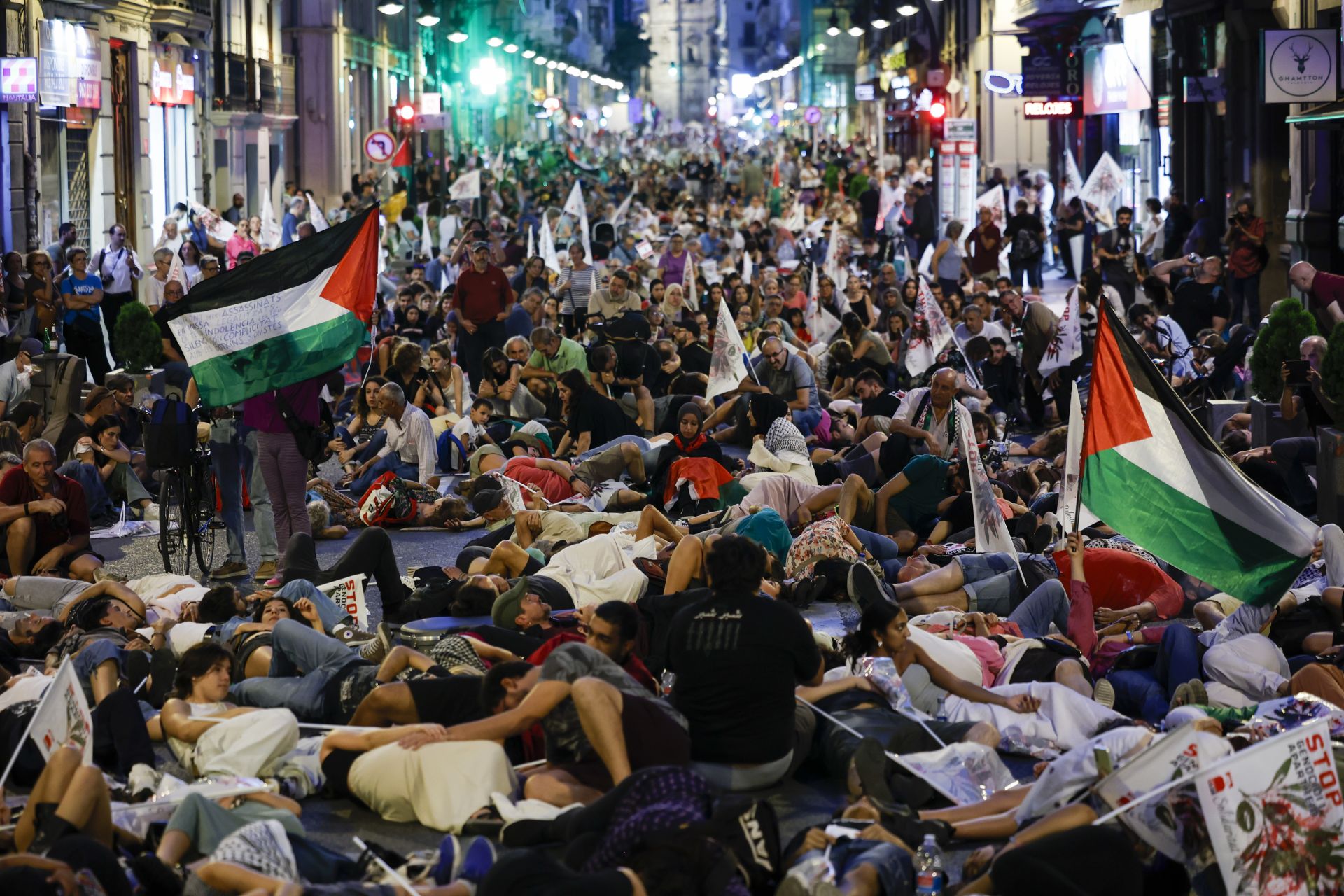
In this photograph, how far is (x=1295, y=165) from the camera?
2344 centimetres

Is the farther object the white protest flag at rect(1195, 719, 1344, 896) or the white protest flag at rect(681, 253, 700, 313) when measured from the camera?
the white protest flag at rect(681, 253, 700, 313)

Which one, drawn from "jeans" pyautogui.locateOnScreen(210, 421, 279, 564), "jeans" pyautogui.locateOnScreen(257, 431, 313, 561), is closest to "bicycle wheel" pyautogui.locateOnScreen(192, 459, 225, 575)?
"jeans" pyautogui.locateOnScreen(210, 421, 279, 564)

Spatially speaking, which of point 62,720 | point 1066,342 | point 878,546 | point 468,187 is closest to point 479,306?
point 1066,342

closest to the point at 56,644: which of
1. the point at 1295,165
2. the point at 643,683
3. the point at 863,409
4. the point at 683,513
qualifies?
the point at 643,683

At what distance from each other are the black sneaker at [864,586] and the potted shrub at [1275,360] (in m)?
4.77

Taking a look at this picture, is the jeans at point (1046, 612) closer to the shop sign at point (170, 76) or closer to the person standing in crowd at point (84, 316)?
the person standing in crowd at point (84, 316)

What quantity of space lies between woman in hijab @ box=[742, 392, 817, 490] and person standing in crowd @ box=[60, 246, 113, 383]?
328 inches

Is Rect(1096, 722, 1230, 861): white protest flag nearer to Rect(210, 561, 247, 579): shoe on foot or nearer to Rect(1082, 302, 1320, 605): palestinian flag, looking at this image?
Rect(1082, 302, 1320, 605): palestinian flag

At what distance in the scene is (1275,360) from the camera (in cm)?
1475

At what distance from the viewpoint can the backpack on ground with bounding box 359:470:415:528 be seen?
15.2 m

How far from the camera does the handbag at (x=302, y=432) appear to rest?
12.8 m

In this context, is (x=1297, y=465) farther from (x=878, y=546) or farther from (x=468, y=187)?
(x=468, y=187)

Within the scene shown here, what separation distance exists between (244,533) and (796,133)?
109 meters

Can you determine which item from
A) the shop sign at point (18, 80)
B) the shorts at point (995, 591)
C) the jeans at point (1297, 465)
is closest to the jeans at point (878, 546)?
the shorts at point (995, 591)
